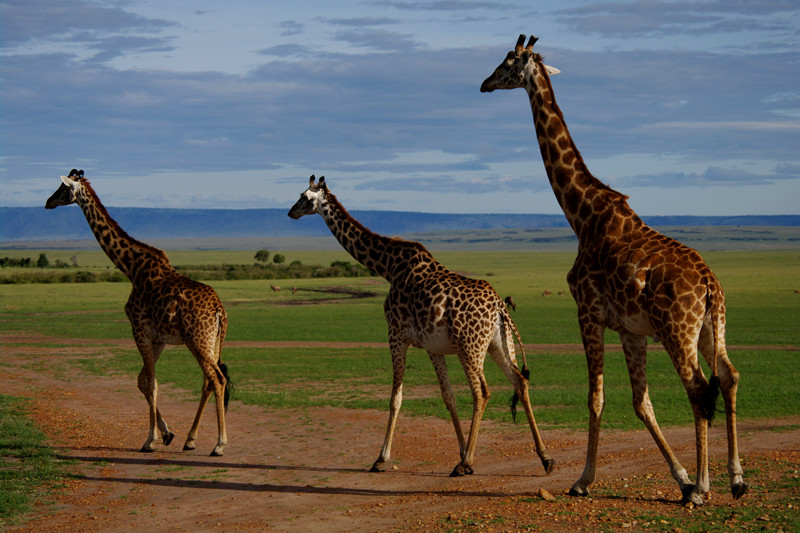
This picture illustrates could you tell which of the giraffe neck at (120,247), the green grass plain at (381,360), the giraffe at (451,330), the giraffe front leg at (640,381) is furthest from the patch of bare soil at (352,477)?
the giraffe neck at (120,247)

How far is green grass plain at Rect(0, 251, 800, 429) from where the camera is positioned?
17.2m

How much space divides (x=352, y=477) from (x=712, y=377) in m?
4.67

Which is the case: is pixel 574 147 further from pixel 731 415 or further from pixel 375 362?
pixel 375 362

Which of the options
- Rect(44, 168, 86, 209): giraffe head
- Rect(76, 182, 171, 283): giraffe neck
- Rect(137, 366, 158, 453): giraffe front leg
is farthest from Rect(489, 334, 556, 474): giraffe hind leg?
Rect(44, 168, 86, 209): giraffe head

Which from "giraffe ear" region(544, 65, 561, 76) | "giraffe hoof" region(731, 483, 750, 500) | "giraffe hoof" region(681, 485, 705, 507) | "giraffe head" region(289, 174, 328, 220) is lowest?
"giraffe hoof" region(681, 485, 705, 507)

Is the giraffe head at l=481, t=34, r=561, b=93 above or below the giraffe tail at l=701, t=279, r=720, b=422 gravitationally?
above

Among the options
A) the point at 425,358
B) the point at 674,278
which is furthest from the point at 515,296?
the point at 674,278

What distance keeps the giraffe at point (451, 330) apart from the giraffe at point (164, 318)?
2551 mm

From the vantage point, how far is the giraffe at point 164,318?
1315 centimetres

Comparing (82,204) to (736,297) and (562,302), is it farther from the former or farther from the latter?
(736,297)

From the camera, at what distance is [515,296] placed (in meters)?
57.2

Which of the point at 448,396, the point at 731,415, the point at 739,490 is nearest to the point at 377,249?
the point at 448,396

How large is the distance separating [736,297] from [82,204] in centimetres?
4483

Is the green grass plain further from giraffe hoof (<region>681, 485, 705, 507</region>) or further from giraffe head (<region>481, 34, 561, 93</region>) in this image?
giraffe head (<region>481, 34, 561, 93</region>)
